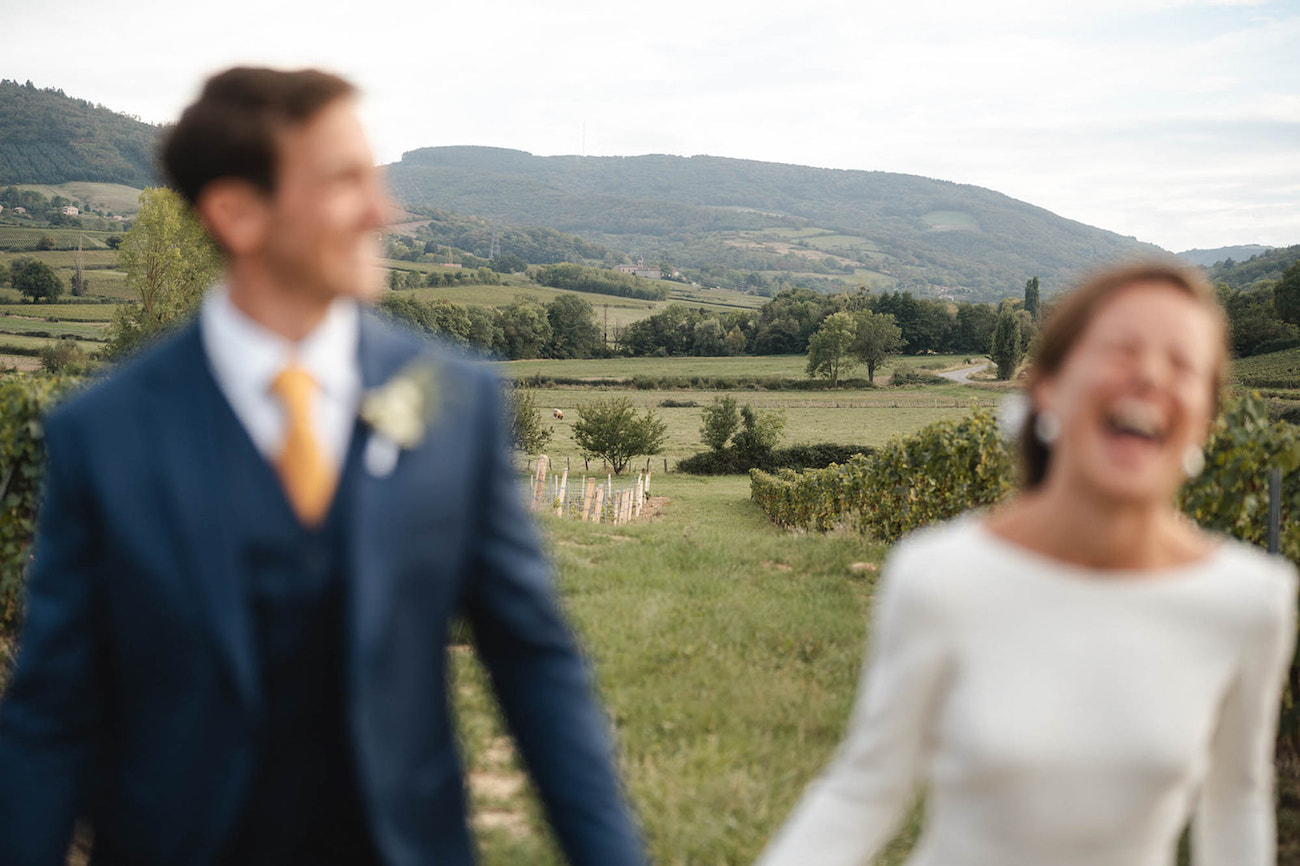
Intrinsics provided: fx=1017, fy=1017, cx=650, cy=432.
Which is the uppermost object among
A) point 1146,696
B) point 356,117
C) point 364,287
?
point 356,117

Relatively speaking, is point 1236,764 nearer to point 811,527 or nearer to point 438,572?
point 438,572

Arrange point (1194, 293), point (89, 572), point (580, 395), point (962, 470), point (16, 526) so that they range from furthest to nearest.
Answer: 1. point (580, 395)
2. point (962, 470)
3. point (16, 526)
4. point (1194, 293)
5. point (89, 572)

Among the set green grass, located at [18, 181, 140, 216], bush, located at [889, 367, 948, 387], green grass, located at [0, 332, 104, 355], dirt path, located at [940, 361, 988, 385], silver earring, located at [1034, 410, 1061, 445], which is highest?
green grass, located at [18, 181, 140, 216]

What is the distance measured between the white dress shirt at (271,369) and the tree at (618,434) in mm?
52505

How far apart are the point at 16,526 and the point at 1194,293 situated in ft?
24.7

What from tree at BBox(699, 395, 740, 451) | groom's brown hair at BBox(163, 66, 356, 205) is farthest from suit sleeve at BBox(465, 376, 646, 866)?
tree at BBox(699, 395, 740, 451)

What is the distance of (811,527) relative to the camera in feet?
84.0

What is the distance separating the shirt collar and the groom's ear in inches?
3.4

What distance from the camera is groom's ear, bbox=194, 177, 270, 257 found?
163 centimetres

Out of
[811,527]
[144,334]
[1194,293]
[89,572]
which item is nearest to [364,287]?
[89,572]

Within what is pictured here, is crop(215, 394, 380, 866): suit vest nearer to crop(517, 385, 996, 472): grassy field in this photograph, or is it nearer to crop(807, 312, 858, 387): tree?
crop(517, 385, 996, 472): grassy field

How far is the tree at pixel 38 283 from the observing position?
91863 mm

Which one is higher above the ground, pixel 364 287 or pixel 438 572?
pixel 364 287

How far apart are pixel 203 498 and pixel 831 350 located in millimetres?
99712
